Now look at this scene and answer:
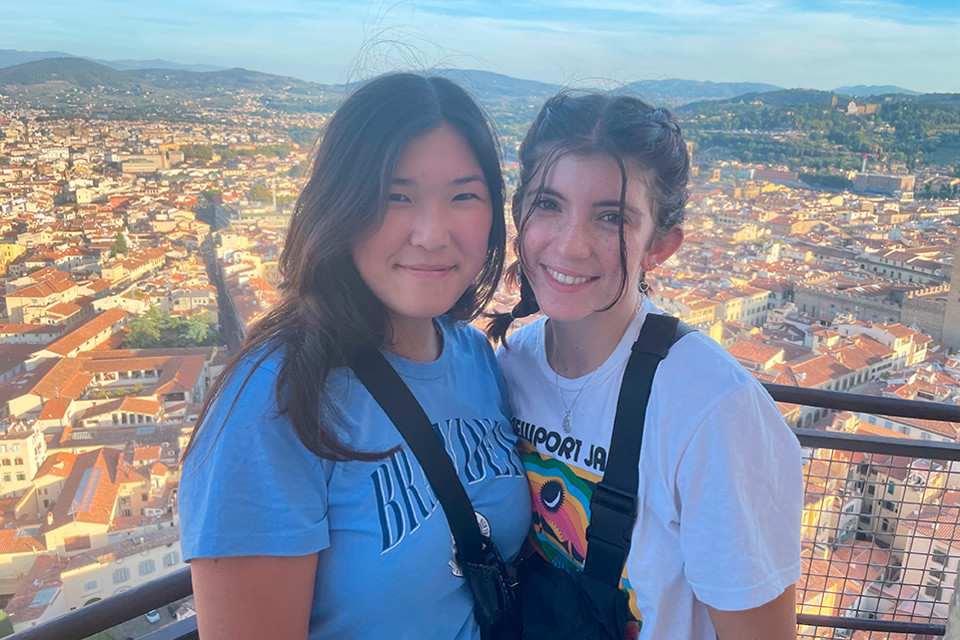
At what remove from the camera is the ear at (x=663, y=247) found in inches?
37.6

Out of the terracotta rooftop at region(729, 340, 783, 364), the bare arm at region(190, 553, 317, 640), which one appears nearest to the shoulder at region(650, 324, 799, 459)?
the bare arm at region(190, 553, 317, 640)

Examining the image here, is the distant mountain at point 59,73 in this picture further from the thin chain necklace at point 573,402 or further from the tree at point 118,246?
the thin chain necklace at point 573,402

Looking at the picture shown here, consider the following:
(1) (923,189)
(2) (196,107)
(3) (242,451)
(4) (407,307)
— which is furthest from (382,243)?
(1) (923,189)

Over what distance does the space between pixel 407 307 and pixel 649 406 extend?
13.0 inches

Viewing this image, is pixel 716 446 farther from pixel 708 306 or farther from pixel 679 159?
pixel 708 306

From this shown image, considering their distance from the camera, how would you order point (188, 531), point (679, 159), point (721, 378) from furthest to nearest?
point (679, 159)
point (721, 378)
point (188, 531)

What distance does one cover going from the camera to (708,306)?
14.5 meters

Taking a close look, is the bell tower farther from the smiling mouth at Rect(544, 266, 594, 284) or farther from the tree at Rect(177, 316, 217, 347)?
the smiling mouth at Rect(544, 266, 594, 284)

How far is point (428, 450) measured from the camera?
79 centimetres

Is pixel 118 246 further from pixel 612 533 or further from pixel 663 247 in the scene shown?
pixel 612 533

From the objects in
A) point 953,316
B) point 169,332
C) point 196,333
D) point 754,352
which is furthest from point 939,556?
point 953,316

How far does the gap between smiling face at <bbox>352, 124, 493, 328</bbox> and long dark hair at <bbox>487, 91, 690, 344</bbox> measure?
0.12 metres

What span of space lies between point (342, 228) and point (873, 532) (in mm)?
1676

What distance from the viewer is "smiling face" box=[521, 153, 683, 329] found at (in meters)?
0.88
